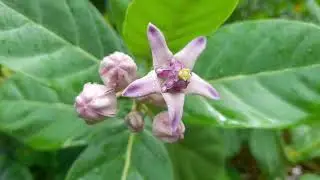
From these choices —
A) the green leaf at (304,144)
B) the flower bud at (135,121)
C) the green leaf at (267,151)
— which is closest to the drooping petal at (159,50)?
the flower bud at (135,121)

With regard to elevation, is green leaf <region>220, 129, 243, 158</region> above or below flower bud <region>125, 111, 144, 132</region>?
below

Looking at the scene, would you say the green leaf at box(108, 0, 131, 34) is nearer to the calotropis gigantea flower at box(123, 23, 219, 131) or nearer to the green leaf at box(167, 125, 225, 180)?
the calotropis gigantea flower at box(123, 23, 219, 131)

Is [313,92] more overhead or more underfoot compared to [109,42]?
more underfoot

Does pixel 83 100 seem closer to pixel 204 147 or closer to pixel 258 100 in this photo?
pixel 258 100

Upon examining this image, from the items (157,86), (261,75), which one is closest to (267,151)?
(261,75)

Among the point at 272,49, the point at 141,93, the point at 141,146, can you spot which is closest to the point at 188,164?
the point at 141,146

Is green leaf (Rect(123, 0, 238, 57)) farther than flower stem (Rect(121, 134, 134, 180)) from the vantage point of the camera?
No

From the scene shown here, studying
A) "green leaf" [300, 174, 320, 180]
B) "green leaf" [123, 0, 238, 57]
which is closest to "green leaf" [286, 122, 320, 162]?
"green leaf" [300, 174, 320, 180]
